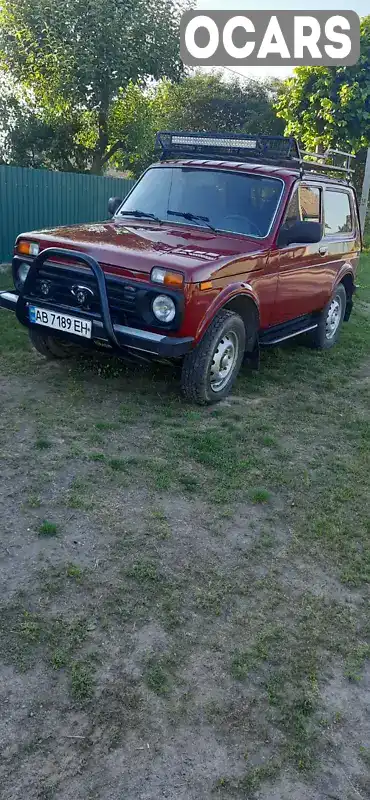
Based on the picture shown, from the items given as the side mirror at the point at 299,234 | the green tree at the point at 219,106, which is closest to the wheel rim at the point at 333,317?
the side mirror at the point at 299,234

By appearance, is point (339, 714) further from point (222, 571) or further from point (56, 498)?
point (56, 498)

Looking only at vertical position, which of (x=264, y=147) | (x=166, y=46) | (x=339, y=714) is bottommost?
(x=339, y=714)

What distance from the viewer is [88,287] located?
4828mm

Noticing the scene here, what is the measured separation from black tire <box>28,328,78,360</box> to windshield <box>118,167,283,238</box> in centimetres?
145

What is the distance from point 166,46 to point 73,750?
A: 1807 cm

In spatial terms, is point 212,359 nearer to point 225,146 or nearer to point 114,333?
point 114,333

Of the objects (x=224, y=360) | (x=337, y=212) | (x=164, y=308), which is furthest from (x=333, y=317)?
(x=164, y=308)

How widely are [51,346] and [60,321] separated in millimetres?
935

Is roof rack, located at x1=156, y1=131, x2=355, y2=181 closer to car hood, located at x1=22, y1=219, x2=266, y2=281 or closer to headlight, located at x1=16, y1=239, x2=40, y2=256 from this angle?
car hood, located at x1=22, y1=219, x2=266, y2=281

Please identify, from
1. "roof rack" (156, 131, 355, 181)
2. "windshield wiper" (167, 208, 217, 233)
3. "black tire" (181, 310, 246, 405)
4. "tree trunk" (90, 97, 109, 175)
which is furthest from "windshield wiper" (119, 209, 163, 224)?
"tree trunk" (90, 97, 109, 175)

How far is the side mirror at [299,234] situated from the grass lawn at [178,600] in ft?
5.49

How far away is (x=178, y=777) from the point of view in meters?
2.13

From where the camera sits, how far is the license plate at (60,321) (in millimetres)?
4830

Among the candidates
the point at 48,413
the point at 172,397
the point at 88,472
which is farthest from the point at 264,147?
the point at 88,472
